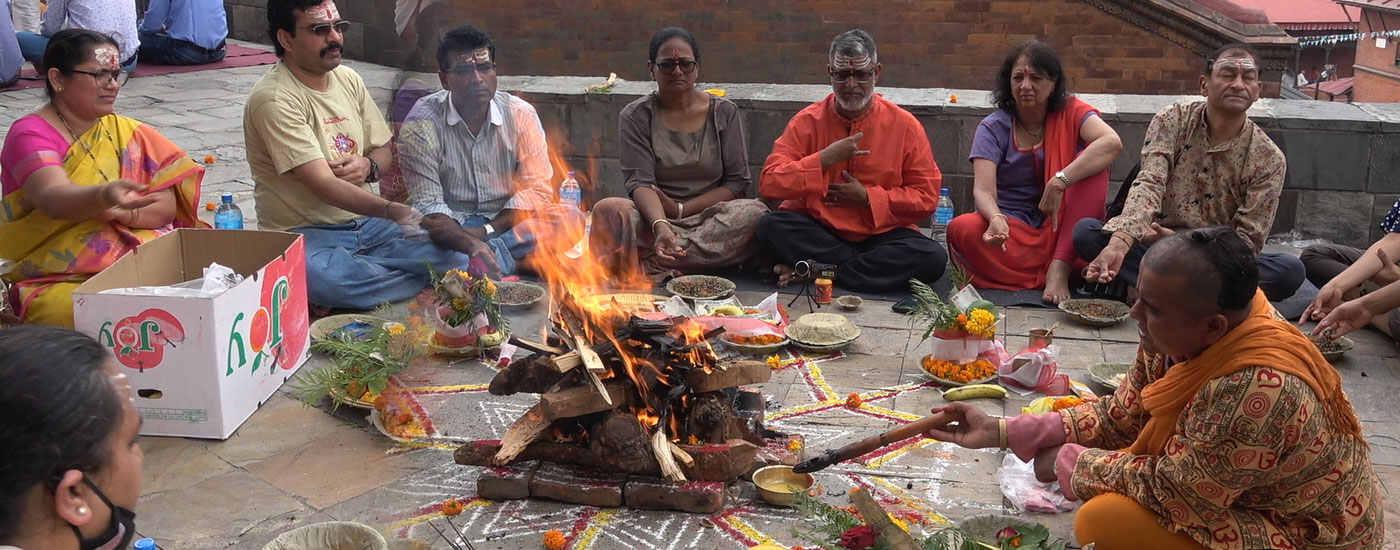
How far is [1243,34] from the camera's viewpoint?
12734 millimetres

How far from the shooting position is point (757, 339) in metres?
5.68

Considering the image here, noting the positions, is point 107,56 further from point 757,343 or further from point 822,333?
point 822,333

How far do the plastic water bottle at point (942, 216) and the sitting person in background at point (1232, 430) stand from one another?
4.37 m

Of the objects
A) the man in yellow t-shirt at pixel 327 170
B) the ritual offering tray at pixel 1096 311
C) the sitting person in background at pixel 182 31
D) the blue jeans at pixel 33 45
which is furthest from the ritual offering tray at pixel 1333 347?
the sitting person in background at pixel 182 31

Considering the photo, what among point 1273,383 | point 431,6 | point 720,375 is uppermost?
point 431,6

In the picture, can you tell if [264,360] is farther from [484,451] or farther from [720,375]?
[720,375]

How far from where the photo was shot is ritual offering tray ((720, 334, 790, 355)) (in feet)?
18.4

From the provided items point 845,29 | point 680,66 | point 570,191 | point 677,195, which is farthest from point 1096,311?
point 845,29

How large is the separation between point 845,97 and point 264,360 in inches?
136

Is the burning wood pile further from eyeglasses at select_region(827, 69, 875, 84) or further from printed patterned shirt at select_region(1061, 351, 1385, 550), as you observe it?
eyeglasses at select_region(827, 69, 875, 84)

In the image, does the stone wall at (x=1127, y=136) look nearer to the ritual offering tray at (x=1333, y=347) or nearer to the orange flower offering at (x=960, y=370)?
the ritual offering tray at (x=1333, y=347)

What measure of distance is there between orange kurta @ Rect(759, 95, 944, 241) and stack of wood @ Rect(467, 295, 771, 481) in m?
2.45

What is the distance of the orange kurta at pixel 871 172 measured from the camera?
21.9 feet

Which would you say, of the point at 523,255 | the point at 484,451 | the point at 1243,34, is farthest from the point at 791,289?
the point at 1243,34
